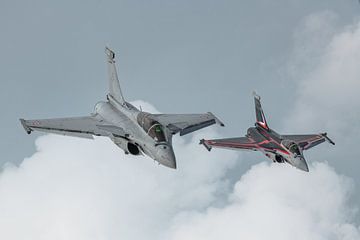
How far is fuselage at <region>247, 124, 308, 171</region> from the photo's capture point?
190ft

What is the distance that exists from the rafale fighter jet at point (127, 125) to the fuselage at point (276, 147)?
7164 mm

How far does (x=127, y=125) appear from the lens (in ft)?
173

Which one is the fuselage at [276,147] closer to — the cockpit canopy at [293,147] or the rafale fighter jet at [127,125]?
the cockpit canopy at [293,147]

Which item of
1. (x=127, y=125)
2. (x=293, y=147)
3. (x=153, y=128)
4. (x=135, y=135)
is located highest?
(x=293, y=147)

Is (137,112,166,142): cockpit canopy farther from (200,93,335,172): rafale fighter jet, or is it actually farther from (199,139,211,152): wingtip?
(200,93,335,172): rafale fighter jet

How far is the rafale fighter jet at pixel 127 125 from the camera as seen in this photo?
48.2 metres

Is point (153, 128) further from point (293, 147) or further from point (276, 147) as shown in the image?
point (276, 147)

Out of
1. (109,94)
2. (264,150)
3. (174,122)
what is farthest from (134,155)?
(264,150)

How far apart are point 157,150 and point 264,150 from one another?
58.4ft

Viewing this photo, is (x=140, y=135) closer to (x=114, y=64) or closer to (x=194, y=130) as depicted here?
(x=194, y=130)

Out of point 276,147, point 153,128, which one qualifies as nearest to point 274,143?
point 276,147

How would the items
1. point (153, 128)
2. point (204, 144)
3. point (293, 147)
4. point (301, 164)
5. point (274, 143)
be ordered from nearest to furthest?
point (153, 128)
point (301, 164)
point (293, 147)
point (204, 144)
point (274, 143)

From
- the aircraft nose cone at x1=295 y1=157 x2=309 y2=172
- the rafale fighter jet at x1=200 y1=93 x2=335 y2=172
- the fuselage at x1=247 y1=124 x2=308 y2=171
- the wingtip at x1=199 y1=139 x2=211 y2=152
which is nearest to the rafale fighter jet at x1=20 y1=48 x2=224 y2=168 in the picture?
the wingtip at x1=199 y1=139 x2=211 y2=152

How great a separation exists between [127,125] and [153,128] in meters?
4.94
